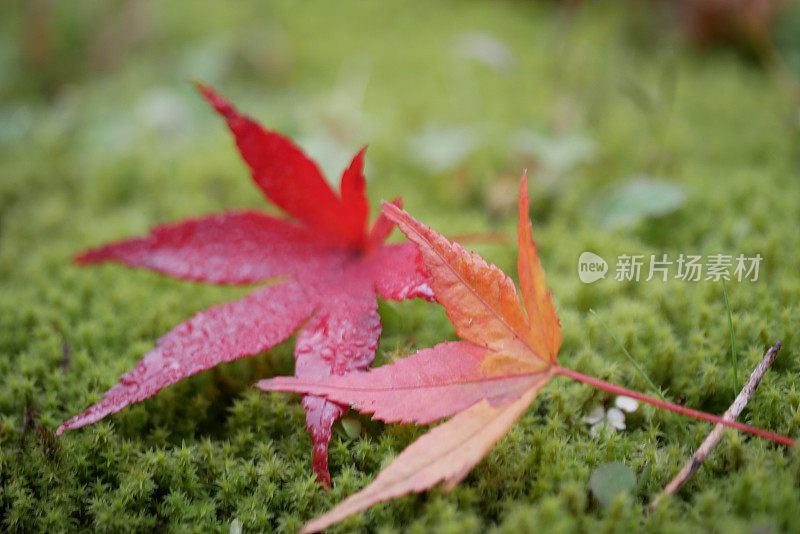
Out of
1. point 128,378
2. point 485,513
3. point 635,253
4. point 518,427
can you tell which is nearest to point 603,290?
point 635,253

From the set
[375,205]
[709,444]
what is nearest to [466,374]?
[709,444]

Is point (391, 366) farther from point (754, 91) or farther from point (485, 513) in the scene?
point (754, 91)

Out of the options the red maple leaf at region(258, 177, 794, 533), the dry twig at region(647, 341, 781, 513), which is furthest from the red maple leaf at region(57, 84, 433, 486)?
the dry twig at region(647, 341, 781, 513)

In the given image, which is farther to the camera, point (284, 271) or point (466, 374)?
point (284, 271)

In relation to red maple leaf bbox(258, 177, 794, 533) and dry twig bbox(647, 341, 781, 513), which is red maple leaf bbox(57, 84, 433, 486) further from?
dry twig bbox(647, 341, 781, 513)

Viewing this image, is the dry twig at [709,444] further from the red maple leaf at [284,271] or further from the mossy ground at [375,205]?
the red maple leaf at [284,271]

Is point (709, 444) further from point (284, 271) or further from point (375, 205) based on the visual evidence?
point (375, 205)
